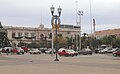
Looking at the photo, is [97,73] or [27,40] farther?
[27,40]

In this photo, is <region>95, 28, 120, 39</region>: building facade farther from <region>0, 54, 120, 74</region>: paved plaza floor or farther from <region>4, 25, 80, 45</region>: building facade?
<region>0, 54, 120, 74</region>: paved plaza floor

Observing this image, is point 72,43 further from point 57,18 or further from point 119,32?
point 57,18

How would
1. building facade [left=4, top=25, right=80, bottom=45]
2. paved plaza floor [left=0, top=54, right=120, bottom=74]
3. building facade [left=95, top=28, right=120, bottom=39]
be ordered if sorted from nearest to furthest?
paved plaza floor [left=0, top=54, right=120, bottom=74] → building facade [left=4, top=25, right=80, bottom=45] → building facade [left=95, top=28, right=120, bottom=39]

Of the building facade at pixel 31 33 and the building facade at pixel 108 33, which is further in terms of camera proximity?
the building facade at pixel 108 33

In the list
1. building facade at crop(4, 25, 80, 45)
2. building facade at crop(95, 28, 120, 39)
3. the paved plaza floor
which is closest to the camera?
the paved plaza floor

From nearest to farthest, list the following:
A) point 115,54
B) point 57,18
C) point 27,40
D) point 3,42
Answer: point 57,18, point 115,54, point 3,42, point 27,40

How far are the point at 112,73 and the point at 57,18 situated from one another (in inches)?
1012

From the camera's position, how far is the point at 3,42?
112250 mm

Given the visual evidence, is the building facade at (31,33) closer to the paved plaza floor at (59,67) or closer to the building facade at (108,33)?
the building facade at (108,33)

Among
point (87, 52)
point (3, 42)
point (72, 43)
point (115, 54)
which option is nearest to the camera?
point (115, 54)

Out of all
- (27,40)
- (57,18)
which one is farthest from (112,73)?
(27,40)

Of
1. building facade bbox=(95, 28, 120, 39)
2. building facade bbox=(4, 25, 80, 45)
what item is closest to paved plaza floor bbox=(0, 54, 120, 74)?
building facade bbox=(4, 25, 80, 45)

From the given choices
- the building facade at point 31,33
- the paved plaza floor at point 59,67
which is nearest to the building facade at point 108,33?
the building facade at point 31,33

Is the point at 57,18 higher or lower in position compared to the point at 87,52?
higher
